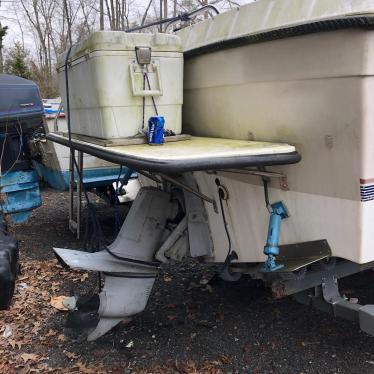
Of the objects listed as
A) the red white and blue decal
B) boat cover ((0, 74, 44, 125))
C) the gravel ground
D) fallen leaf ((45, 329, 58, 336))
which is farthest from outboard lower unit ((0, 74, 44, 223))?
the red white and blue decal

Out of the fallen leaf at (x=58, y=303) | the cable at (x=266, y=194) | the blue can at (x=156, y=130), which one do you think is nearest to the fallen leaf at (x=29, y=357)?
the fallen leaf at (x=58, y=303)

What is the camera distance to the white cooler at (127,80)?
2809 millimetres

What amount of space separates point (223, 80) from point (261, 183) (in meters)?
0.67

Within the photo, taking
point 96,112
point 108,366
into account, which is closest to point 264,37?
point 96,112

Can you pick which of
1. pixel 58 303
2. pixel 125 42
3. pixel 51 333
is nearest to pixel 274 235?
pixel 125 42

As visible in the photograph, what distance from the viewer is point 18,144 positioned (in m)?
5.91

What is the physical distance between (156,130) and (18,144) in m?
3.66

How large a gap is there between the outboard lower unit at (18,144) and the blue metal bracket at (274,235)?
13.0 feet

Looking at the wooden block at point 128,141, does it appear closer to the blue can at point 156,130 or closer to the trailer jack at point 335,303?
the blue can at point 156,130

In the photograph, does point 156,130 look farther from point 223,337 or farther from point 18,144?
point 18,144

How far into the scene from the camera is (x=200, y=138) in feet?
10.2

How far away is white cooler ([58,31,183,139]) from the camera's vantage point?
281cm

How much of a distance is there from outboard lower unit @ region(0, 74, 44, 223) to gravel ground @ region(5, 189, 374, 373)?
1841 mm

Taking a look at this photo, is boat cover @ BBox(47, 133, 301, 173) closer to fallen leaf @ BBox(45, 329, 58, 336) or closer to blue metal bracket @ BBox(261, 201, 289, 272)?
blue metal bracket @ BBox(261, 201, 289, 272)
